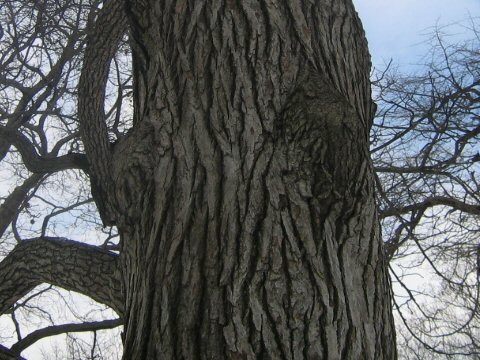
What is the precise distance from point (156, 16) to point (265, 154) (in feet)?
2.32

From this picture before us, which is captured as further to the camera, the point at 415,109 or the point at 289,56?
the point at 415,109

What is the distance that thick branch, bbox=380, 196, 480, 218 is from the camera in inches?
174

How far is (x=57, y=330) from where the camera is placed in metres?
4.39

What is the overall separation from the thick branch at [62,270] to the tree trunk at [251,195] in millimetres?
1291

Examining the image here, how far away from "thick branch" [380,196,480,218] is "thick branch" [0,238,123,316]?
2448mm

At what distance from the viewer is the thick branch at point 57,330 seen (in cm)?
405

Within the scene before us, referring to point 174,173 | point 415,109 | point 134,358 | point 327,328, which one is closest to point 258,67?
point 174,173

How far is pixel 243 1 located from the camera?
1.91 meters

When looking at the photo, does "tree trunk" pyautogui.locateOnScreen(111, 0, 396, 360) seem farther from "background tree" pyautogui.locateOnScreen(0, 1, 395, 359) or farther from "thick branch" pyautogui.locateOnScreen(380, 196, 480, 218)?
"thick branch" pyautogui.locateOnScreen(380, 196, 480, 218)

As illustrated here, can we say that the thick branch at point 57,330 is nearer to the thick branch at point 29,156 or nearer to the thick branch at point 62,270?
the thick branch at point 62,270

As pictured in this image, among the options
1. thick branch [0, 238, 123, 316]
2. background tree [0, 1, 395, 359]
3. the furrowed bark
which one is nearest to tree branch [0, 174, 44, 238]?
the furrowed bark

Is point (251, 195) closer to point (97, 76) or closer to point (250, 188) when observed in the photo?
point (250, 188)

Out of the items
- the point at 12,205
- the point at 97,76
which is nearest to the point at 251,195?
the point at 97,76

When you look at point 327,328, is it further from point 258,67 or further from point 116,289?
point 116,289
